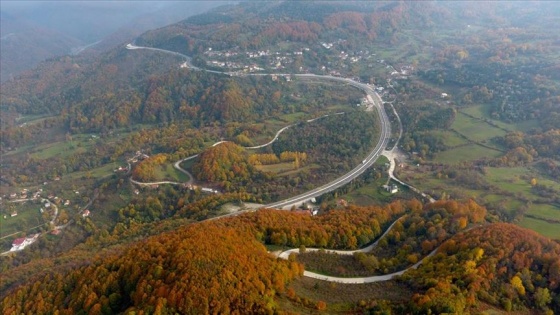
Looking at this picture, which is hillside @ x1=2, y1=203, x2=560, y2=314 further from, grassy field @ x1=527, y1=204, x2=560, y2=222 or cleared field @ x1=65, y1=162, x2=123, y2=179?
cleared field @ x1=65, y1=162, x2=123, y2=179

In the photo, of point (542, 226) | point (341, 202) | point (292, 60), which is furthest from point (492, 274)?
point (292, 60)

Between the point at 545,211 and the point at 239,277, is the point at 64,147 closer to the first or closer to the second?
the point at 239,277

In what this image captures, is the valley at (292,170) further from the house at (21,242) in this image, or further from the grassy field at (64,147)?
the grassy field at (64,147)

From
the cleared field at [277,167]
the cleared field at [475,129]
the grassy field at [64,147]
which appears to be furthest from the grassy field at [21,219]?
the cleared field at [475,129]

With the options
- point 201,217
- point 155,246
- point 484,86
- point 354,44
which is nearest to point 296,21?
point 354,44

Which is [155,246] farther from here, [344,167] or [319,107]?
[319,107]

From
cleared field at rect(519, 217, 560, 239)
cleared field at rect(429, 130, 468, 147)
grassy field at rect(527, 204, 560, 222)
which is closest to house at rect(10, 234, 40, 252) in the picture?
cleared field at rect(519, 217, 560, 239)
